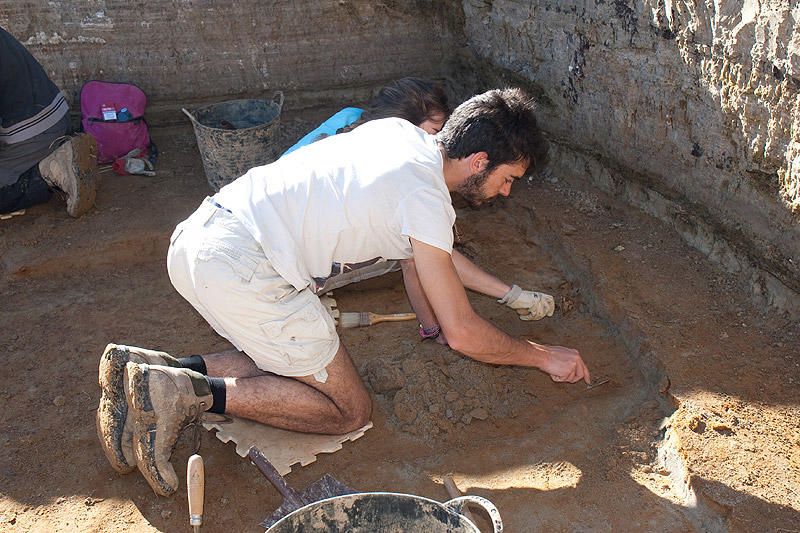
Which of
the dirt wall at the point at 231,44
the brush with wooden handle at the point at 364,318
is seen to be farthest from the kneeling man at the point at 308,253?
the dirt wall at the point at 231,44

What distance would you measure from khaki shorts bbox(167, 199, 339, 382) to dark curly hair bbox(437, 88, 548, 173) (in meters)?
0.71

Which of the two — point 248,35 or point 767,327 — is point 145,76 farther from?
point 767,327

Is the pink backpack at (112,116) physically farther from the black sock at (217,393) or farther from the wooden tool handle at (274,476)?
the wooden tool handle at (274,476)

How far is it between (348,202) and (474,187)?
443 millimetres

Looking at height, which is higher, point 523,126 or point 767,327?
point 523,126

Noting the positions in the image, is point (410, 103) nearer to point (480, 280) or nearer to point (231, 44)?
point (480, 280)

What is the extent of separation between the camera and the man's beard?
2.33 meters

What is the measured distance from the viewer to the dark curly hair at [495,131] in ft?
7.44

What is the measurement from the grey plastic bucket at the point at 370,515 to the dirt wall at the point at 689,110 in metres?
1.86

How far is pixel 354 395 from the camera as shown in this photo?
257cm

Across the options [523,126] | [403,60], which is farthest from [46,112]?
[523,126]

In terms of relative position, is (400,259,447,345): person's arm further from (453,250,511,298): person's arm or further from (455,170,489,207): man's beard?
(455,170,489,207): man's beard

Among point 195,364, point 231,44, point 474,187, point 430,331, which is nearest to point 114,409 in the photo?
point 195,364

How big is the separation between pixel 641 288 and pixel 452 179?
50.8 inches
